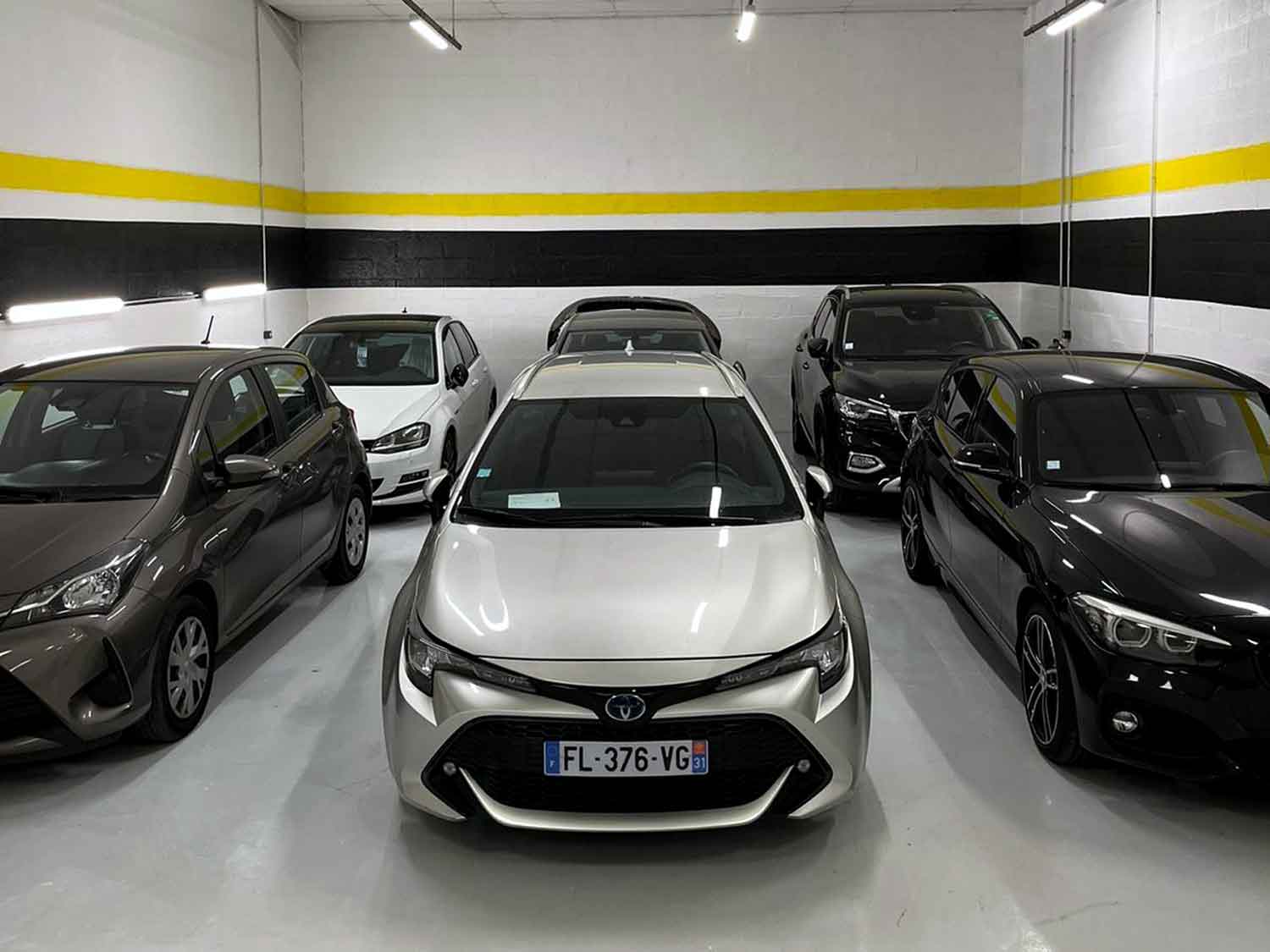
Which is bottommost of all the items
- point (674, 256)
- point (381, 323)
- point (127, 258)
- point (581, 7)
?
point (381, 323)

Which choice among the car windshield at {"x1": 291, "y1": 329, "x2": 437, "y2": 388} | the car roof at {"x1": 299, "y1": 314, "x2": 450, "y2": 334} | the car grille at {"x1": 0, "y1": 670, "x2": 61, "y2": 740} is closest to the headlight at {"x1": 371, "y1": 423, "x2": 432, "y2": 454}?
the car windshield at {"x1": 291, "y1": 329, "x2": 437, "y2": 388}

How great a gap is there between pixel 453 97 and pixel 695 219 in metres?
2.70

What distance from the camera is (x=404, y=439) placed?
784 cm

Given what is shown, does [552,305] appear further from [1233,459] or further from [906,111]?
[1233,459]

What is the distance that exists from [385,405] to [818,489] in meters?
4.26

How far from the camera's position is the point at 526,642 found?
132 inches

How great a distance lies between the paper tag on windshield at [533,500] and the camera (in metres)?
4.11

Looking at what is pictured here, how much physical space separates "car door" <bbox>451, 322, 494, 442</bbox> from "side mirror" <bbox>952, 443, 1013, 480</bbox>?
4.71 m

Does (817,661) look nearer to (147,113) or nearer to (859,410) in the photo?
(859,410)

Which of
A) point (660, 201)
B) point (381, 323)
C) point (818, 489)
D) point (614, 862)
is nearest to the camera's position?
point (614, 862)

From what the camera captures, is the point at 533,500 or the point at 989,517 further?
the point at 989,517

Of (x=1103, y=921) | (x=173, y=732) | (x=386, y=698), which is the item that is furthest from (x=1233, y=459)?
(x=173, y=732)

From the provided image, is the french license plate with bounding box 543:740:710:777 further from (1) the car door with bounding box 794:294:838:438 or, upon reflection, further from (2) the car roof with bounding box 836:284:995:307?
(2) the car roof with bounding box 836:284:995:307

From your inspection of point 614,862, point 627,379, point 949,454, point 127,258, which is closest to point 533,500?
point 627,379
